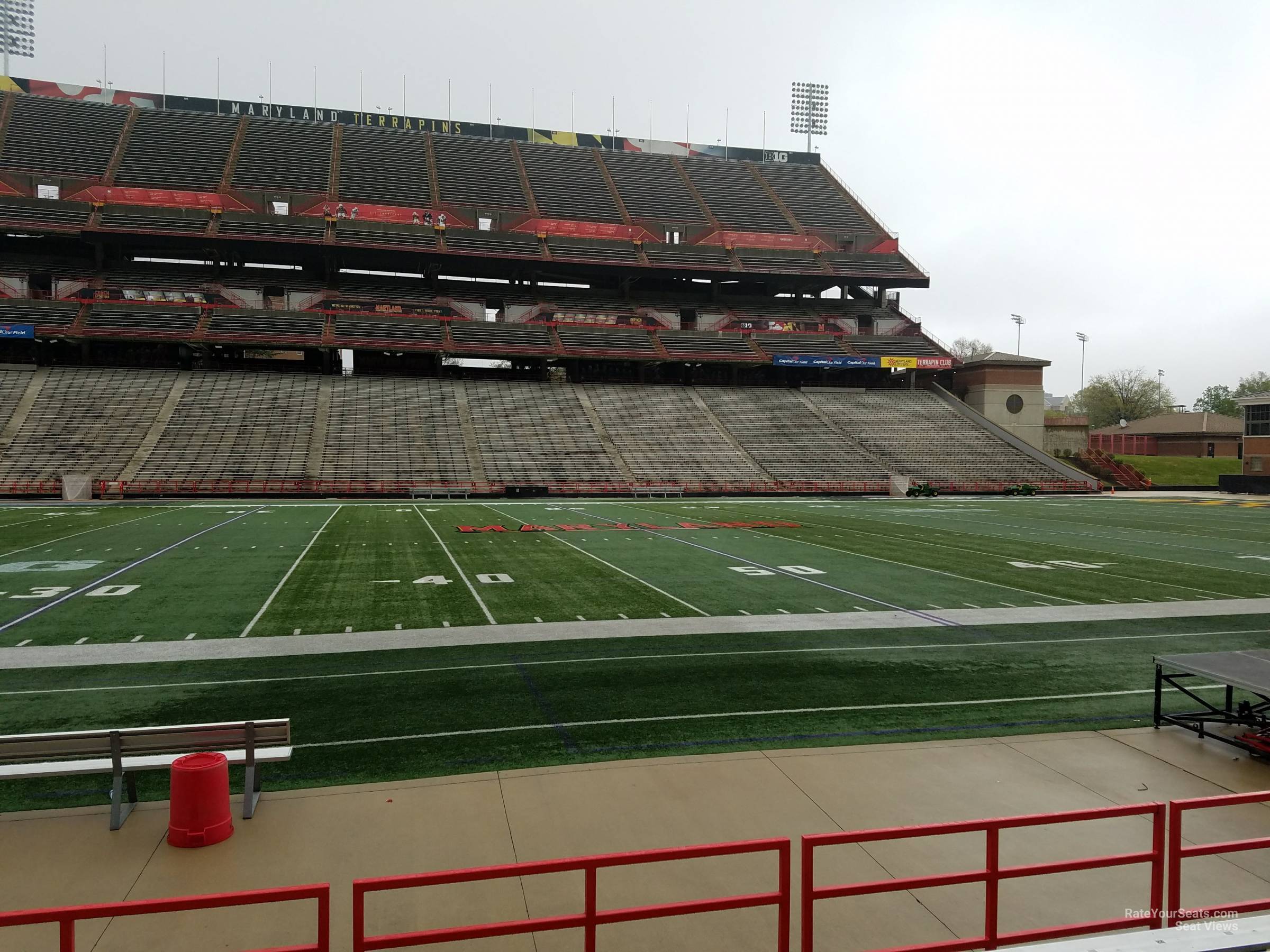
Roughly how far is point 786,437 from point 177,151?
50722 millimetres

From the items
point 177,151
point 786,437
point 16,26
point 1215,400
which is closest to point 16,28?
point 16,26

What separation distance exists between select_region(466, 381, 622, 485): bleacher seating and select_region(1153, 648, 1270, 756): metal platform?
3651 centimetres

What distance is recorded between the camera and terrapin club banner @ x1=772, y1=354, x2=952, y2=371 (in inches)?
2327

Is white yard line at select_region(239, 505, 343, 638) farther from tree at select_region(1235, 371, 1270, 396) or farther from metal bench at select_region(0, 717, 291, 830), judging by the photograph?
tree at select_region(1235, 371, 1270, 396)

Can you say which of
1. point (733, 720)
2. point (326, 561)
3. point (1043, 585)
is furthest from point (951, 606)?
point (326, 561)

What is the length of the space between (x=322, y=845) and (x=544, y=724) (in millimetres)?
2979

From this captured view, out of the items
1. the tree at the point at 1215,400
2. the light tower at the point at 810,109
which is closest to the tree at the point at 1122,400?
the tree at the point at 1215,400

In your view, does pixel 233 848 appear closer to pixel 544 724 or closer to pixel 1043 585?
pixel 544 724

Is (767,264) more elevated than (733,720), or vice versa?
(767,264)

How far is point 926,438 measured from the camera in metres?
54.7

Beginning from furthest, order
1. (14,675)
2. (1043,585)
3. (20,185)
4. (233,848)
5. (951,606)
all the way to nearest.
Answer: (20,185), (1043,585), (951,606), (14,675), (233,848)

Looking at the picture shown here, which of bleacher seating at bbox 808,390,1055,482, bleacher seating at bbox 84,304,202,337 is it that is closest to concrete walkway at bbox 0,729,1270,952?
bleacher seating at bbox 808,390,1055,482

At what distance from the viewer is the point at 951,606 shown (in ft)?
48.6

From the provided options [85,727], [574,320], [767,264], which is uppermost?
[767,264]
